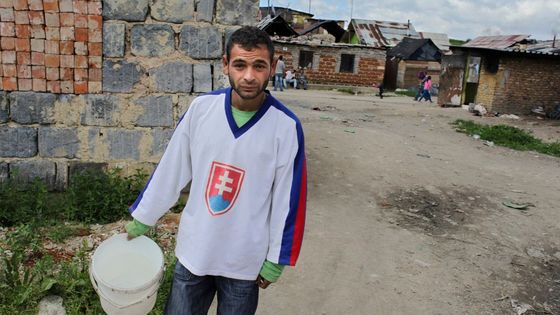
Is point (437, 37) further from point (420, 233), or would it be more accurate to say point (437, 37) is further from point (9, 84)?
point (9, 84)

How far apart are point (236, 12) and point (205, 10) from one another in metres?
0.29

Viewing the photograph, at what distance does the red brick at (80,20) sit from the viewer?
4066mm

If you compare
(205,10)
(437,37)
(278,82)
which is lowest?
(278,82)

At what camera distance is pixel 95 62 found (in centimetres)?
419

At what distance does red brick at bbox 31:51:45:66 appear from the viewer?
4062 mm

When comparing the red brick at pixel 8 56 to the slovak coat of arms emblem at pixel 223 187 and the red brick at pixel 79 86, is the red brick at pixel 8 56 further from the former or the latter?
the slovak coat of arms emblem at pixel 223 187

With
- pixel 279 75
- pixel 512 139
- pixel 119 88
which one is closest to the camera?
pixel 119 88

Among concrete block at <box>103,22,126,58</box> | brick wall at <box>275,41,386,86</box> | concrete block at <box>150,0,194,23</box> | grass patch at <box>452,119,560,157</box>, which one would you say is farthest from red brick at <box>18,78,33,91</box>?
brick wall at <box>275,41,386,86</box>

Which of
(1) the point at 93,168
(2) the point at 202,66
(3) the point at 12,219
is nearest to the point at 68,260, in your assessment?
(3) the point at 12,219

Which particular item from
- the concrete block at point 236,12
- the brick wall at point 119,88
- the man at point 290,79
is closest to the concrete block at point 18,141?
the brick wall at point 119,88

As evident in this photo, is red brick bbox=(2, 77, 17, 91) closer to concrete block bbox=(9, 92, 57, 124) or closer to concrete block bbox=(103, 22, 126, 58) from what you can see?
concrete block bbox=(9, 92, 57, 124)

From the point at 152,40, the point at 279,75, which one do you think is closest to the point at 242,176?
the point at 152,40

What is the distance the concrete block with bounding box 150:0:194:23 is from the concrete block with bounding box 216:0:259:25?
0.27m

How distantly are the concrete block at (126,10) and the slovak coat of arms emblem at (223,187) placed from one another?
9.29 ft
